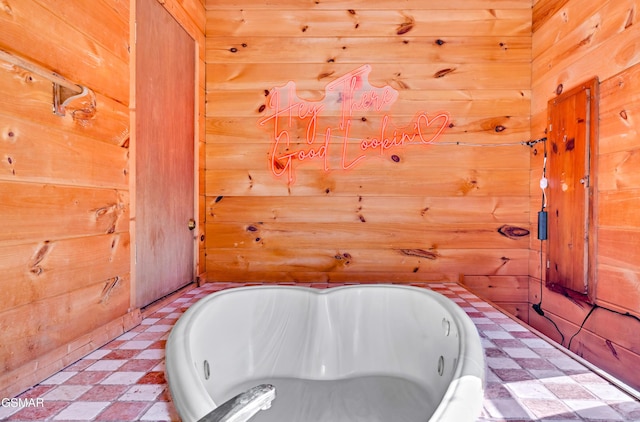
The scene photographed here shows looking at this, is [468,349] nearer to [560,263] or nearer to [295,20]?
[560,263]

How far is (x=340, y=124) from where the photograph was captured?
7.66 ft

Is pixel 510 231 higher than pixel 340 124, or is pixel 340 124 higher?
pixel 340 124

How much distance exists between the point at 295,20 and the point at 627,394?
8.05 ft

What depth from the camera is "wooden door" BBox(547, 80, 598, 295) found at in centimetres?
173

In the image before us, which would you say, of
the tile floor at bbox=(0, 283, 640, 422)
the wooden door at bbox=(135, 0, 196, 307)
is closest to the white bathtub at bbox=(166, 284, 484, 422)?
the tile floor at bbox=(0, 283, 640, 422)

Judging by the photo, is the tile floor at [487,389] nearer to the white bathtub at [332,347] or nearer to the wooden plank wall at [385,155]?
the white bathtub at [332,347]

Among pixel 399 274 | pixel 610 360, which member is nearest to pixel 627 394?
pixel 610 360

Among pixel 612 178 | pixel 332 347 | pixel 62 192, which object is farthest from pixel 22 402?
pixel 612 178

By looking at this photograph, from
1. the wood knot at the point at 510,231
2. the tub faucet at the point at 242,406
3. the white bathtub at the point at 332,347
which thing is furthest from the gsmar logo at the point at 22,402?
the wood knot at the point at 510,231

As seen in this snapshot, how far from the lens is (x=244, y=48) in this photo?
2.36m

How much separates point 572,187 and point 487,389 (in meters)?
1.40

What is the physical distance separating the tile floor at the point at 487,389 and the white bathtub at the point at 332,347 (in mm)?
135

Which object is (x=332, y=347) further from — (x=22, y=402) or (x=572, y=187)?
(x=572, y=187)

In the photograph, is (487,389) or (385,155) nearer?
(487,389)
